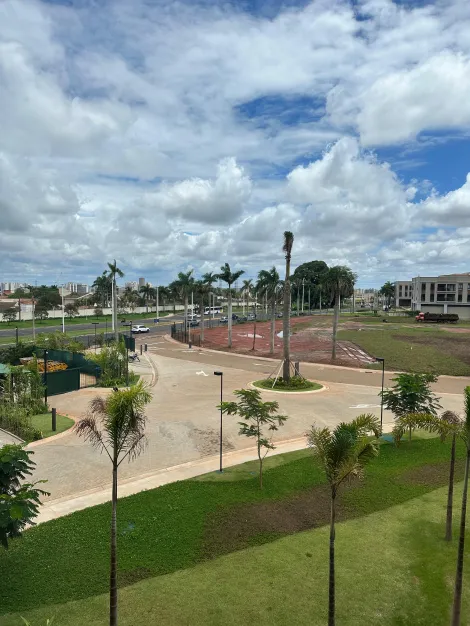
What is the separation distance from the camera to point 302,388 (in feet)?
117

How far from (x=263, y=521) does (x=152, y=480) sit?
17.4 ft

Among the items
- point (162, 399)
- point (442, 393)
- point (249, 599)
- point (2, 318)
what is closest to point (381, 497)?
point (249, 599)

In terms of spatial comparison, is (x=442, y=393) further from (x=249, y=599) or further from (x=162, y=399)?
(x=249, y=599)

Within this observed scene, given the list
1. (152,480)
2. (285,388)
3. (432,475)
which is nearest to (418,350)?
(285,388)

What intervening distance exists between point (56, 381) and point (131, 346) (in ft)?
72.7

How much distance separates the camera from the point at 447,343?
201 feet

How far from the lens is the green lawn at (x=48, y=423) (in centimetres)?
2358

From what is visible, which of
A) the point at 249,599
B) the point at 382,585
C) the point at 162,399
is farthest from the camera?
the point at 162,399

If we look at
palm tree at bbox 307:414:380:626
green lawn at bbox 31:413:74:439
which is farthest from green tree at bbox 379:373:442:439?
green lawn at bbox 31:413:74:439

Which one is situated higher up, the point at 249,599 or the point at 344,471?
the point at 344,471

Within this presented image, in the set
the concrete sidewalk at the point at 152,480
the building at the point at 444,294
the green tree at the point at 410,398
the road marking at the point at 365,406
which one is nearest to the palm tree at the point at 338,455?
the concrete sidewalk at the point at 152,480

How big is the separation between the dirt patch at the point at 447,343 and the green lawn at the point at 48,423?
4192 centimetres

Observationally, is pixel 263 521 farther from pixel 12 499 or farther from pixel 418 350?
pixel 418 350

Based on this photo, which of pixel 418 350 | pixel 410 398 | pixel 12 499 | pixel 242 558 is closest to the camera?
pixel 12 499
